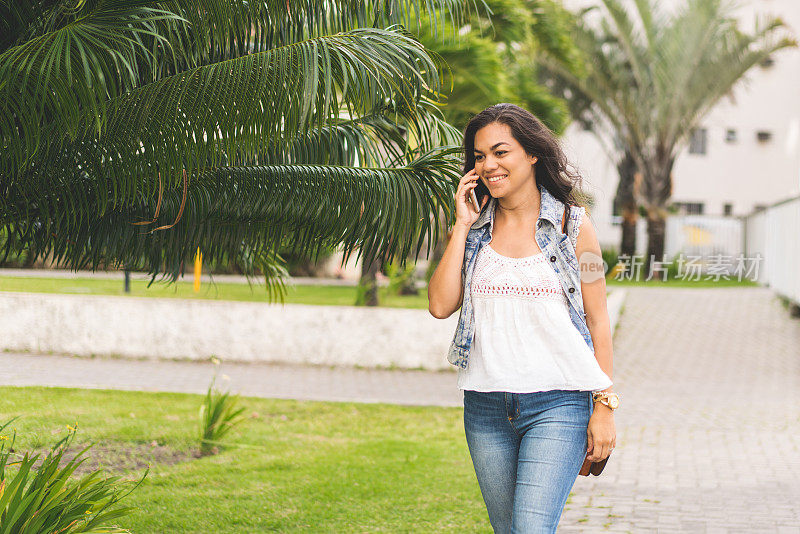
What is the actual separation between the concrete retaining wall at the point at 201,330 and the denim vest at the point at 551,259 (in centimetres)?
813

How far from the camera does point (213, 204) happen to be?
4.81 meters

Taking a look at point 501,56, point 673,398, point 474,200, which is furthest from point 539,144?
point 501,56

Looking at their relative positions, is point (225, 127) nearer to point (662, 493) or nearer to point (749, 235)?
point (662, 493)

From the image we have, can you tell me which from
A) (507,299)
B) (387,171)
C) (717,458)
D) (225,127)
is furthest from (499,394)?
(717,458)

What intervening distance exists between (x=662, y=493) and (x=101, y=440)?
3971 millimetres

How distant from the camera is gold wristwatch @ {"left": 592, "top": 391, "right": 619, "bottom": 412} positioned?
113 inches

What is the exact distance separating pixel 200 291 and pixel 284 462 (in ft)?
33.2

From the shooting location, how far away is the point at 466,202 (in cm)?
313

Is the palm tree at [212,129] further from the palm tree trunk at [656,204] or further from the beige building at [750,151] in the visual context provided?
the beige building at [750,151]

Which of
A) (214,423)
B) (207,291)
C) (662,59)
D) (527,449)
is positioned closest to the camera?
(527,449)

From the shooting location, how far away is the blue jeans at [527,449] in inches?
111

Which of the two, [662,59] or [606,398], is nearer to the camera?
[606,398]

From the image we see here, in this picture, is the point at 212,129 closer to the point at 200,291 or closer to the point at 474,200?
the point at 474,200

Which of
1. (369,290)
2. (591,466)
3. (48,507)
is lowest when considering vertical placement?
(48,507)
